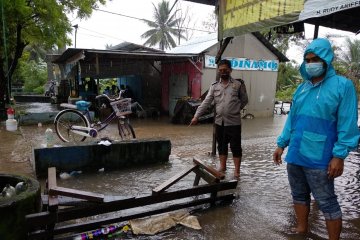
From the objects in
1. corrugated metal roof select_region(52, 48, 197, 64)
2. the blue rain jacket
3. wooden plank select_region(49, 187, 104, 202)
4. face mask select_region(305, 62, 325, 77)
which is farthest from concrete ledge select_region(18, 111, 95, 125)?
face mask select_region(305, 62, 325, 77)

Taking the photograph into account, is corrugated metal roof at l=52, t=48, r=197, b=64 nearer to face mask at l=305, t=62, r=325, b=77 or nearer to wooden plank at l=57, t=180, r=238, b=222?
wooden plank at l=57, t=180, r=238, b=222

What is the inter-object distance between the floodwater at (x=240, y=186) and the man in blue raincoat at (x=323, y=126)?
2.69 ft

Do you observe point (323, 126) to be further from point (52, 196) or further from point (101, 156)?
point (101, 156)

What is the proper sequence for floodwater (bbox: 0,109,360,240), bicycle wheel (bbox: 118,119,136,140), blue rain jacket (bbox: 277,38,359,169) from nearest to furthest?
blue rain jacket (bbox: 277,38,359,169) → floodwater (bbox: 0,109,360,240) → bicycle wheel (bbox: 118,119,136,140)

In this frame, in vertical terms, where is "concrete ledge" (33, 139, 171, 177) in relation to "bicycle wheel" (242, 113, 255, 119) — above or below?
above

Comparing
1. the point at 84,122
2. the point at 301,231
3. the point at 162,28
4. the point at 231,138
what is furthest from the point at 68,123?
the point at 162,28

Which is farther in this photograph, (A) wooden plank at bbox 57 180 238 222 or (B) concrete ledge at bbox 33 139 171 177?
(B) concrete ledge at bbox 33 139 171 177

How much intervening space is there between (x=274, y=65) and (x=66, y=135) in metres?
11.0

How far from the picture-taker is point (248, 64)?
14453 mm

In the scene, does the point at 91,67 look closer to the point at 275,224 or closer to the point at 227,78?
the point at 227,78

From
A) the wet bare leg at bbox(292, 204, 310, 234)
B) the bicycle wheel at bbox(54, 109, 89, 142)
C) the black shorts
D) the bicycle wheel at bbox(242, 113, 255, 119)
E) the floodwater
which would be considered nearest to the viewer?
the wet bare leg at bbox(292, 204, 310, 234)

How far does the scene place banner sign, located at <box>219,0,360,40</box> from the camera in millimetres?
3975

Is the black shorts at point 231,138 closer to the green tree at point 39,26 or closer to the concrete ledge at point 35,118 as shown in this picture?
the concrete ledge at point 35,118

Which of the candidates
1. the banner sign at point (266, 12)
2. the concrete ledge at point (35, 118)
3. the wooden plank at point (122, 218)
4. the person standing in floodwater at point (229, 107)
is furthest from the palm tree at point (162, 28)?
the wooden plank at point (122, 218)
